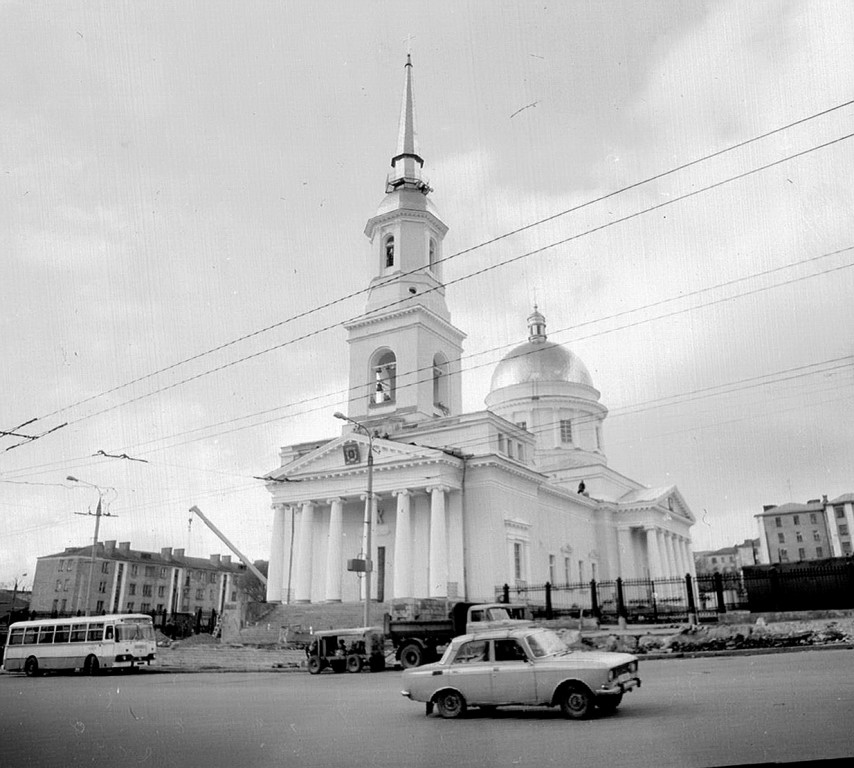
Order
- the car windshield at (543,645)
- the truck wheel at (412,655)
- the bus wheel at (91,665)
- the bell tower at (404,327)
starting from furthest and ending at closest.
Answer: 1. the bell tower at (404,327)
2. the bus wheel at (91,665)
3. the truck wheel at (412,655)
4. the car windshield at (543,645)

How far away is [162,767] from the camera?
7293 mm

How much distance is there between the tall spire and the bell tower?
0.07 m

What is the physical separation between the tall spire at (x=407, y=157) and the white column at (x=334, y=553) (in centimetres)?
1902

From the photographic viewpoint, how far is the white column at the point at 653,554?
4847 cm

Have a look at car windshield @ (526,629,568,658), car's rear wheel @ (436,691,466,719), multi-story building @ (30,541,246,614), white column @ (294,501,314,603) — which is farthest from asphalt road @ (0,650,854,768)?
multi-story building @ (30,541,246,614)

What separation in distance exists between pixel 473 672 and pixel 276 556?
3014cm

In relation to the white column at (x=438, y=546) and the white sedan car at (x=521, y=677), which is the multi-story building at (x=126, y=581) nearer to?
the white column at (x=438, y=546)

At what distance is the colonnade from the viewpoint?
34.6 m

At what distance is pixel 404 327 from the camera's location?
1593 inches

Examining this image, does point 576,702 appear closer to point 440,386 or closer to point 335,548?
point 335,548

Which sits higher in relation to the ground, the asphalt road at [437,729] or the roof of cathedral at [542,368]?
the roof of cathedral at [542,368]

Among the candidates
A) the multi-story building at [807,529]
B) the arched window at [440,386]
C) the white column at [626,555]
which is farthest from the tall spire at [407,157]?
the multi-story building at [807,529]

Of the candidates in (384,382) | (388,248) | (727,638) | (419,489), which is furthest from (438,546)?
(388,248)

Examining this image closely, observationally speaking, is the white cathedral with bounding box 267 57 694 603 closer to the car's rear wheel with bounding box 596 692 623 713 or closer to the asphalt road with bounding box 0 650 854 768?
the asphalt road with bounding box 0 650 854 768
